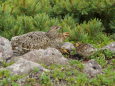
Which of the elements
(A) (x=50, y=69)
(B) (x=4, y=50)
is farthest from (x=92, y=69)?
(B) (x=4, y=50)

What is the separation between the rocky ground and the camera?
620 cm

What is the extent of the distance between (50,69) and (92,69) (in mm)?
869

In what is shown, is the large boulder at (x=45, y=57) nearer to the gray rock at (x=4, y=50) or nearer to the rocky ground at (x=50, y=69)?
the rocky ground at (x=50, y=69)

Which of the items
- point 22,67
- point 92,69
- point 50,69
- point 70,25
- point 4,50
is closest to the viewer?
point 22,67

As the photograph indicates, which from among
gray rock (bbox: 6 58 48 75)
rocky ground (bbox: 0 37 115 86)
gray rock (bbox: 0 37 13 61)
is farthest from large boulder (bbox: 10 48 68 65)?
gray rock (bbox: 6 58 48 75)

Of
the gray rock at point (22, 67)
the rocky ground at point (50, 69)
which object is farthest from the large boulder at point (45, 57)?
the gray rock at point (22, 67)

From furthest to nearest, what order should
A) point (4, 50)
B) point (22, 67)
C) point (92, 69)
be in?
point (4, 50) → point (92, 69) → point (22, 67)

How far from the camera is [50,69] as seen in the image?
6812 mm

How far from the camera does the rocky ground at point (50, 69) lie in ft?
20.3

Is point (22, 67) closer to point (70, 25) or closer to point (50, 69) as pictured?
point (50, 69)

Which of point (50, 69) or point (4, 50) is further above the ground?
point (4, 50)

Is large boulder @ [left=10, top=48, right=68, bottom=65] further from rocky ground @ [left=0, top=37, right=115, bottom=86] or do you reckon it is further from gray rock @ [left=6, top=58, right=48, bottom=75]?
gray rock @ [left=6, top=58, right=48, bottom=75]

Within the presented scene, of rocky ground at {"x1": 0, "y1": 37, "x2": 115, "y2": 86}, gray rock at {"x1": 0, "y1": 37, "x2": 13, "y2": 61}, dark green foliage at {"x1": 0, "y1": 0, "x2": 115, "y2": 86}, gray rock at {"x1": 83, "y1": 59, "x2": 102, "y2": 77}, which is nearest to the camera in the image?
rocky ground at {"x1": 0, "y1": 37, "x2": 115, "y2": 86}

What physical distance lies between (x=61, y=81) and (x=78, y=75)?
394 millimetres
